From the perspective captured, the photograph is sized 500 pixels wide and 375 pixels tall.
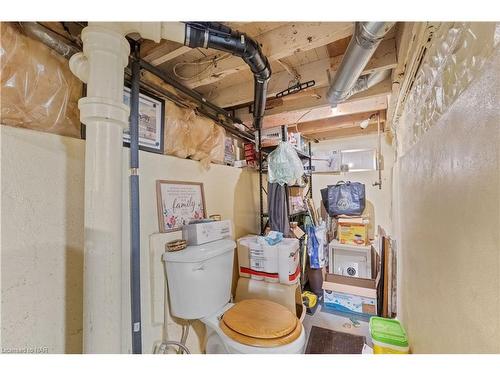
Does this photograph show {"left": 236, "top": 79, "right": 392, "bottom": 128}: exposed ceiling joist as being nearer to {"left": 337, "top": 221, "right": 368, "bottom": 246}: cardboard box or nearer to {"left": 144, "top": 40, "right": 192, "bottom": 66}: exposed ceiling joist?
{"left": 144, "top": 40, "right": 192, "bottom": 66}: exposed ceiling joist

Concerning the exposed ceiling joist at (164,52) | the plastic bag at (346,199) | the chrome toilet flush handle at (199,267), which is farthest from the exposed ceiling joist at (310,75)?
the plastic bag at (346,199)

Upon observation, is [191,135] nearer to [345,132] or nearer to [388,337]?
[388,337]

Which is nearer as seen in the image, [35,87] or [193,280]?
[35,87]

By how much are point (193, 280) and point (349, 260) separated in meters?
1.83

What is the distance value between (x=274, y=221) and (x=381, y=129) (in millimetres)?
1813

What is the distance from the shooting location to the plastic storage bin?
110 centimetres

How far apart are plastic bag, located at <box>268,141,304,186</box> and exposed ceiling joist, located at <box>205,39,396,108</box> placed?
460 millimetres

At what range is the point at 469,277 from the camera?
49cm

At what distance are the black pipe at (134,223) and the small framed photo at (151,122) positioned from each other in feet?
0.39

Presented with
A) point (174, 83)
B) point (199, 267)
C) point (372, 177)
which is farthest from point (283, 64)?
point (372, 177)

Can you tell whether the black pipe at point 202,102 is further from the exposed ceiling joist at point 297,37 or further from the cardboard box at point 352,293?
the cardboard box at point 352,293

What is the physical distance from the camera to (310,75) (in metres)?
1.32
